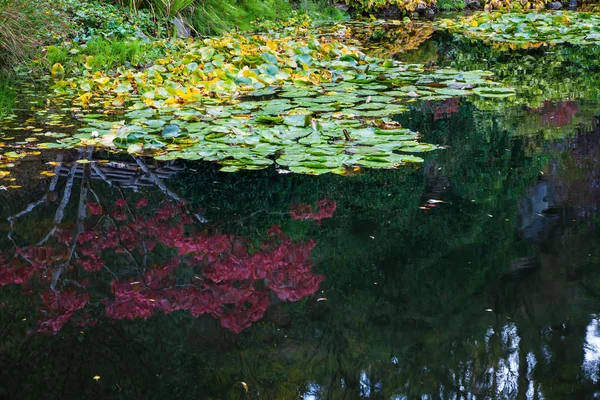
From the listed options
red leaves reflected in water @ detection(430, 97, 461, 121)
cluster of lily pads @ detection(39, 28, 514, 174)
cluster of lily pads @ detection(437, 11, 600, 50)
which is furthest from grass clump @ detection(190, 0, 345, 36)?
red leaves reflected in water @ detection(430, 97, 461, 121)

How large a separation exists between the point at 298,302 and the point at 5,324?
3.10 ft

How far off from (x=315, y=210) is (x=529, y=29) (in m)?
8.27

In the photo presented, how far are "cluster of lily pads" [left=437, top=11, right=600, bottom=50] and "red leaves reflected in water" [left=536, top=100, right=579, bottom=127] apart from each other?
12.7 ft

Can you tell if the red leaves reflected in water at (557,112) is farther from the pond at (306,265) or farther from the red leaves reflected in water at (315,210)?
the red leaves reflected in water at (315,210)

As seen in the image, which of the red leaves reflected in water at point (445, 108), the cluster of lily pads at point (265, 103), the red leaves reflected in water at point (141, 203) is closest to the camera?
the red leaves reflected in water at point (141, 203)

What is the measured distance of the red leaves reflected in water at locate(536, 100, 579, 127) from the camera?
4.63 m

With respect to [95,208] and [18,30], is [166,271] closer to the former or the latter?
[95,208]

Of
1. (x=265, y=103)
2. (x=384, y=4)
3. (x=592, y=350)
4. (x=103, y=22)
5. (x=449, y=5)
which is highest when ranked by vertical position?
(x=103, y=22)

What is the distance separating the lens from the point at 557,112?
488cm

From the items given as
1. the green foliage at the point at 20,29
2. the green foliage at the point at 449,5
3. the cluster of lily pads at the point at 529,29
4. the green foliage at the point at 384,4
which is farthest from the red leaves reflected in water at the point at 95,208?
the green foliage at the point at 449,5

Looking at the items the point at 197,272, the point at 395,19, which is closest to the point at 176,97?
the point at 197,272

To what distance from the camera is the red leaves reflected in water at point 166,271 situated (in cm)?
228

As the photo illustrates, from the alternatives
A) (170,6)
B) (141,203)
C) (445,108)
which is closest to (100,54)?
(170,6)

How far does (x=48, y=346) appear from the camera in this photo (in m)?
2.05
